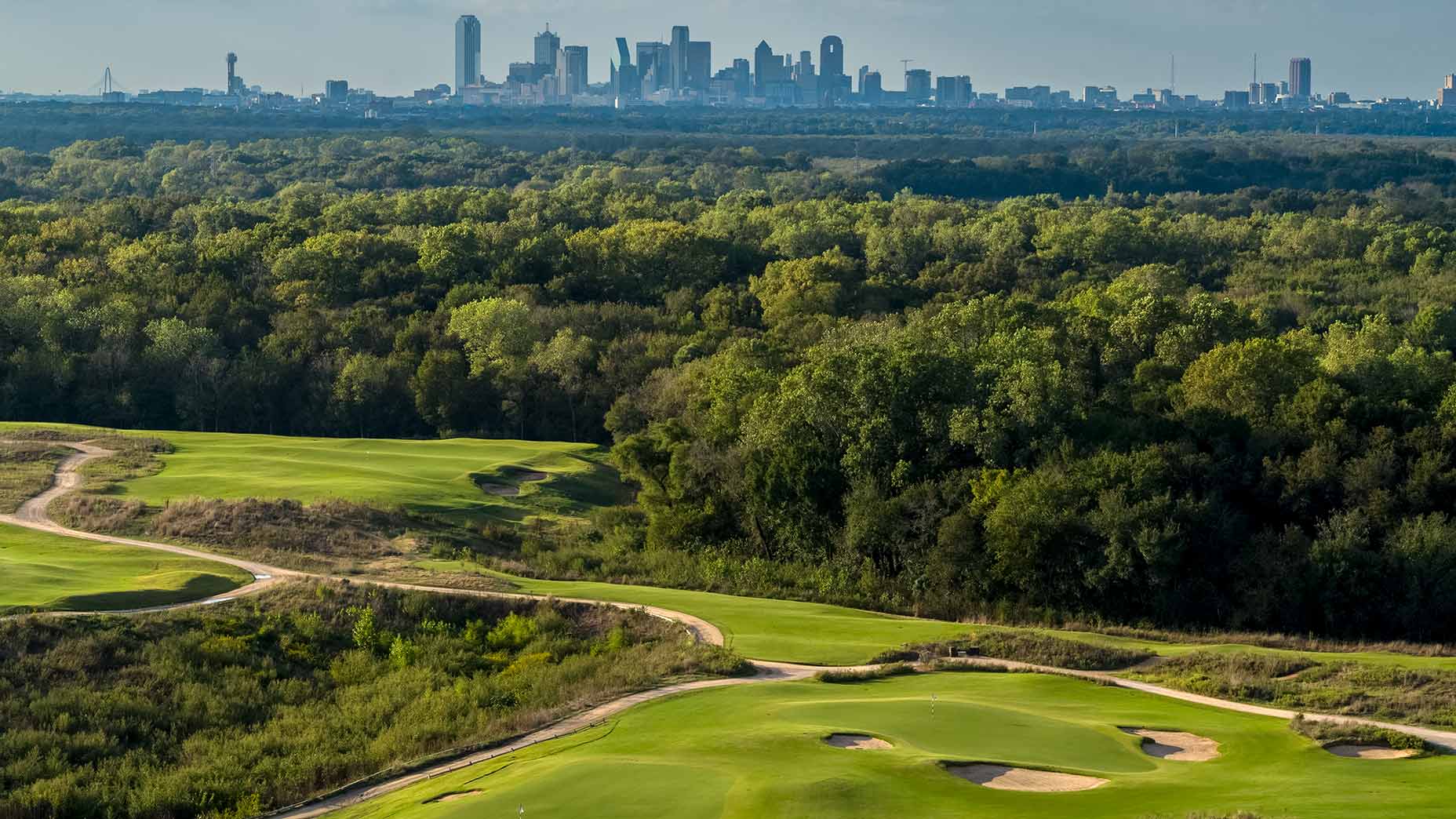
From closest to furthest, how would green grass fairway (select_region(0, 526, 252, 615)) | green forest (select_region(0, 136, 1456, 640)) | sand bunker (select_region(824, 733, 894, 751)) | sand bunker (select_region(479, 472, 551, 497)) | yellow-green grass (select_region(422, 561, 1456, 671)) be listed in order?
1. sand bunker (select_region(824, 733, 894, 751))
2. yellow-green grass (select_region(422, 561, 1456, 671))
3. green grass fairway (select_region(0, 526, 252, 615))
4. green forest (select_region(0, 136, 1456, 640))
5. sand bunker (select_region(479, 472, 551, 497))

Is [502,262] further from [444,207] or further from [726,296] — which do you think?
[444,207]

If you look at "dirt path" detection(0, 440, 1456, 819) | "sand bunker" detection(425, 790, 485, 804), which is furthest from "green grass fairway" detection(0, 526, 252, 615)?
"sand bunker" detection(425, 790, 485, 804)

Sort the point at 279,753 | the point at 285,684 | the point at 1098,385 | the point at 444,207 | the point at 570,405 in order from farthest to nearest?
the point at 444,207 < the point at 570,405 < the point at 1098,385 < the point at 285,684 < the point at 279,753

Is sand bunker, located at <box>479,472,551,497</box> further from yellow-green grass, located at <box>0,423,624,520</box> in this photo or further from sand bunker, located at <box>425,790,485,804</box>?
sand bunker, located at <box>425,790,485,804</box>

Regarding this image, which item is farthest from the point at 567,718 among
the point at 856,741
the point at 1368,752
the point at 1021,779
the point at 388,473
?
the point at 388,473

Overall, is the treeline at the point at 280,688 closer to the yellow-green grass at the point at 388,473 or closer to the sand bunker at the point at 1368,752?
the sand bunker at the point at 1368,752

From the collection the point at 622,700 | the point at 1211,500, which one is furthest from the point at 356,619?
the point at 1211,500

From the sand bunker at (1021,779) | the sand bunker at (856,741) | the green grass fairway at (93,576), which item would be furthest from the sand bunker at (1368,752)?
the green grass fairway at (93,576)
